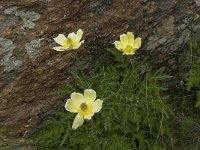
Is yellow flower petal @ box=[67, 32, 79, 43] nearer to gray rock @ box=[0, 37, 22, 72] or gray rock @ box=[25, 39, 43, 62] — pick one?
gray rock @ box=[25, 39, 43, 62]

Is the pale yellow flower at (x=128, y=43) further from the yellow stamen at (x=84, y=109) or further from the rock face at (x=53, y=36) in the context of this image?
the yellow stamen at (x=84, y=109)

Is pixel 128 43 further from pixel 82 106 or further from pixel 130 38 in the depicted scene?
pixel 82 106

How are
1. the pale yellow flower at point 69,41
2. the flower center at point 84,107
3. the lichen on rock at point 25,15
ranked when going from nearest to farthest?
the flower center at point 84,107
the pale yellow flower at point 69,41
the lichen on rock at point 25,15

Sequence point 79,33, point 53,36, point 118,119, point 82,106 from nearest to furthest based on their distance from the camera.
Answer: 1. point 82,106
2. point 79,33
3. point 118,119
4. point 53,36

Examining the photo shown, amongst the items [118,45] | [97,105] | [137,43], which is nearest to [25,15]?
[118,45]

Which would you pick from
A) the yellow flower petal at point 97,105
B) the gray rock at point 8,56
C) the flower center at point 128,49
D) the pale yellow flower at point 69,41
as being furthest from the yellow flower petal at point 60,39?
the yellow flower petal at point 97,105

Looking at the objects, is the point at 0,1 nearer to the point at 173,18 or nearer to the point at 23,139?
the point at 23,139

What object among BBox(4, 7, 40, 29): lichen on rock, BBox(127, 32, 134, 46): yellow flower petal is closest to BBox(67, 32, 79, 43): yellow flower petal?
BBox(4, 7, 40, 29): lichen on rock

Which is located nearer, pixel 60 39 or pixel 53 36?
pixel 60 39
